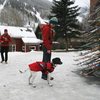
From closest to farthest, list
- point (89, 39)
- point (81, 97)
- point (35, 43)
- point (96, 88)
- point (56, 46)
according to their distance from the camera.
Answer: point (81, 97) < point (96, 88) < point (89, 39) < point (35, 43) < point (56, 46)

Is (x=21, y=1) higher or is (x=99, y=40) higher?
(x=21, y=1)

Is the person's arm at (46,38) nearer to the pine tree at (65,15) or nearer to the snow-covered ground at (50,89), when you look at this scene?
the snow-covered ground at (50,89)

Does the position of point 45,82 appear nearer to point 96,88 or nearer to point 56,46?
point 96,88

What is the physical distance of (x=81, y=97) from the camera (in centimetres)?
703

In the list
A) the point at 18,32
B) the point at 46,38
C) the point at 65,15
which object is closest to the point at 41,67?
the point at 46,38

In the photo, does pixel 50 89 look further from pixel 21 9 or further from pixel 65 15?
pixel 21 9

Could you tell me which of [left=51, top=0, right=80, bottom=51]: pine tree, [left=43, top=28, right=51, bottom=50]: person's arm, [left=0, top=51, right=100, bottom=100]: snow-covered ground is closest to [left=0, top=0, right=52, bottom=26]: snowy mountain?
[left=51, top=0, right=80, bottom=51]: pine tree

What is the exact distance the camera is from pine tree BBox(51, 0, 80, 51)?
4484 centimetres

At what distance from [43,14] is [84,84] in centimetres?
11921

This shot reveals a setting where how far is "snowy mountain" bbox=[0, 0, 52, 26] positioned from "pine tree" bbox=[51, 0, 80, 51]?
196 feet

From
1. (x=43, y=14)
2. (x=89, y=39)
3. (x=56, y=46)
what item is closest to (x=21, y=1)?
(x=43, y=14)

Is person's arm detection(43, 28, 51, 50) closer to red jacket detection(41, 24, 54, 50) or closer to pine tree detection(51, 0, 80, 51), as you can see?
red jacket detection(41, 24, 54, 50)

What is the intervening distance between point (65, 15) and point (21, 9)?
8726 cm

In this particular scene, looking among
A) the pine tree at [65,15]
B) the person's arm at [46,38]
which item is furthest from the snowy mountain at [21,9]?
the person's arm at [46,38]
